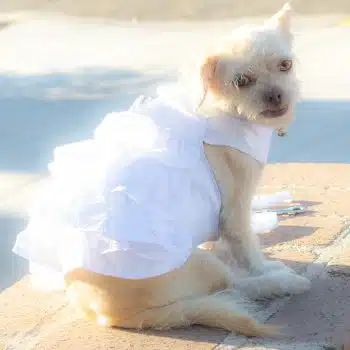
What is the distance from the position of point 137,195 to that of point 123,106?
389cm

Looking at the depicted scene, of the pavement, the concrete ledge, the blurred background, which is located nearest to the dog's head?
the pavement

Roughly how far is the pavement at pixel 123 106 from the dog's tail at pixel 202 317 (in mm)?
41

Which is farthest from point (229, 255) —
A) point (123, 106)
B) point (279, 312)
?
point (123, 106)

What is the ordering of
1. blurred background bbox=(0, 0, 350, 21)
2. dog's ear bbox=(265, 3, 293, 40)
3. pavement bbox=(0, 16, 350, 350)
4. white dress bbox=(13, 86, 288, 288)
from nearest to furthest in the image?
white dress bbox=(13, 86, 288, 288), pavement bbox=(0, 16, 350, 350), dog's ear bbox=(265, 3, 293, 40), blurred background bbox=(0, 0, 350, 21)

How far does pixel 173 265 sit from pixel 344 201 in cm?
170

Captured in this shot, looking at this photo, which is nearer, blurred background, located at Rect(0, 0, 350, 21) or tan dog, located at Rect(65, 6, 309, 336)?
tan dog, located at Rect(65, 6, 309, 336)

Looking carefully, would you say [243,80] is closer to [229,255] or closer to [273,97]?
[273,97]

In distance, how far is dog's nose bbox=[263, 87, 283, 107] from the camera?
370 cm

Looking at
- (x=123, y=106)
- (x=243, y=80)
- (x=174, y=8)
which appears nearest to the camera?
(x=243, y=80)

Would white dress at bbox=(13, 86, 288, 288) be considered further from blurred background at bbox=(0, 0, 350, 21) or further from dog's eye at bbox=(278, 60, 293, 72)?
blurred background at bbox=(0, 0, 350, 21)

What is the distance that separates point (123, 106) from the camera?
7418 millimetres

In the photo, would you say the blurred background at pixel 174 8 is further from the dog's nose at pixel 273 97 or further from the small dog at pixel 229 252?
the dog's nose at pixel 273 97

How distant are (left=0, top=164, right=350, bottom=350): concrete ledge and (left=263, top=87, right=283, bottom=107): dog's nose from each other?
31.6 inches

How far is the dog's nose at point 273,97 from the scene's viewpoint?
3.70 metres
